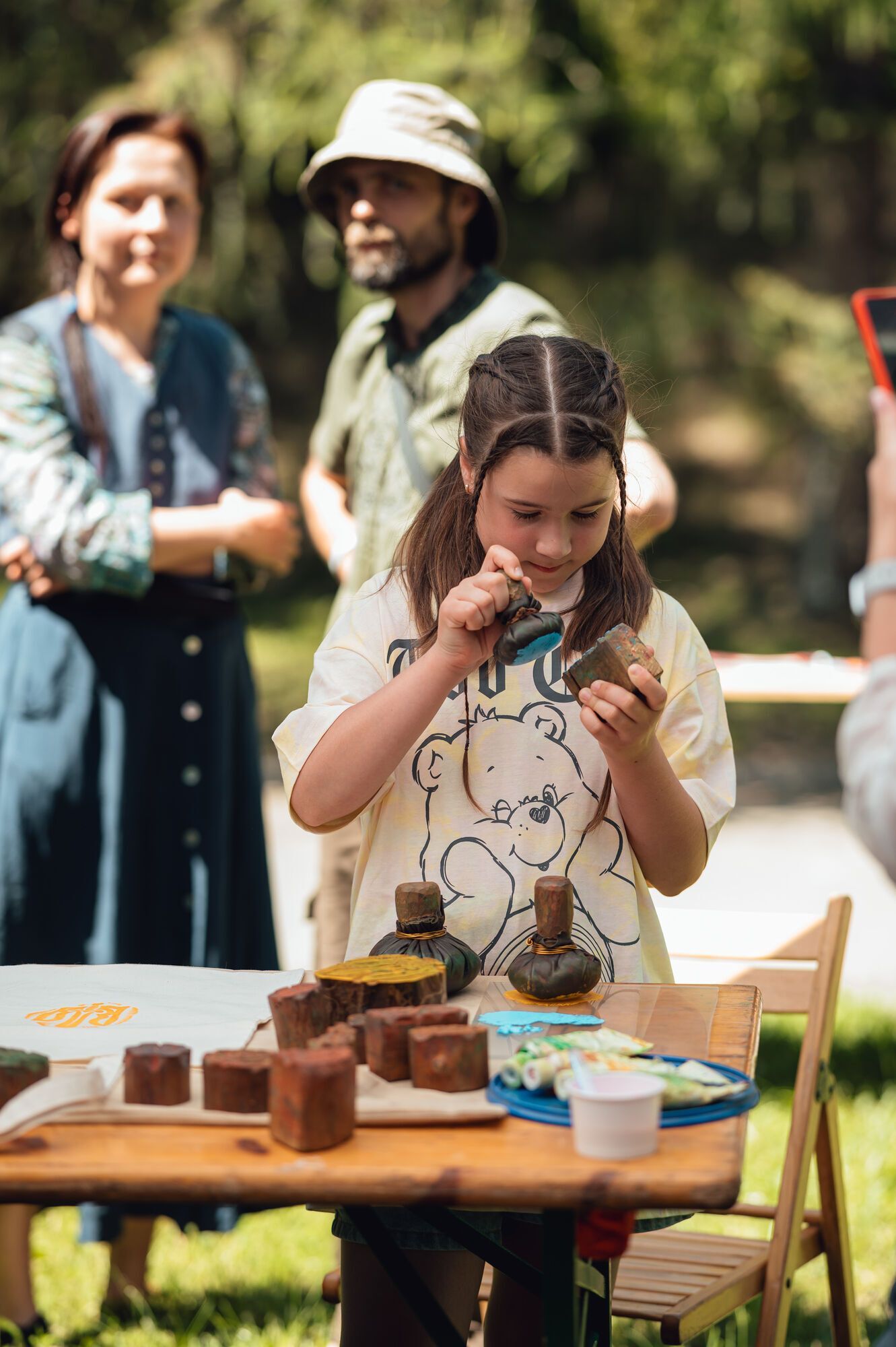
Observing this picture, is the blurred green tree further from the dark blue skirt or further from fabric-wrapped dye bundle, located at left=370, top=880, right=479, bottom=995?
fabric-wrapped dye bundle, located at left=370, top=880, right=479, bottom=995

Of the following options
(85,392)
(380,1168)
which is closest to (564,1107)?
(380,1168)

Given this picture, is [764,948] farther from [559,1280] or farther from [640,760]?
[559,1280]

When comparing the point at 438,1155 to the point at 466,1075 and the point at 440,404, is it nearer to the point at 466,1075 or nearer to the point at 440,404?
the point at 466,1075

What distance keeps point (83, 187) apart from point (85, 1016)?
2319mm

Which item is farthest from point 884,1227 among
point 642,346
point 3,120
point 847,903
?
point 3,120

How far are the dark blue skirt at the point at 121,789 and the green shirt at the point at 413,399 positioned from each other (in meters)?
0.44

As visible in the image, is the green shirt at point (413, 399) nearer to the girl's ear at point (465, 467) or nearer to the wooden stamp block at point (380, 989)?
the girl's ear at point (465, 467)

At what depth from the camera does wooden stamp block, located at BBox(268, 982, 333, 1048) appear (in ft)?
5.86

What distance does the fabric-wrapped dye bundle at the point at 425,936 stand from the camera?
2.00 metres

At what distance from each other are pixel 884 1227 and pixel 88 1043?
8.51 ft

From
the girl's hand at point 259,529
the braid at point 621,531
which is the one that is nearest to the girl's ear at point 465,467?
the braid at point 621,531

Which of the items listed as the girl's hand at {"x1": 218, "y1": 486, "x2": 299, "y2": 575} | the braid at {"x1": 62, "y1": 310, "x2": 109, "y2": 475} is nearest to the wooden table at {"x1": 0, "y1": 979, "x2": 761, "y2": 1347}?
the girl's hand at {"x1": 218, "y1": 486, "x2": 299, "y2": 575}

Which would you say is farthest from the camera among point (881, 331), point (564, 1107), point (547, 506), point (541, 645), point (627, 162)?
point (627, 162)

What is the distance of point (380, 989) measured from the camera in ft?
6.02
